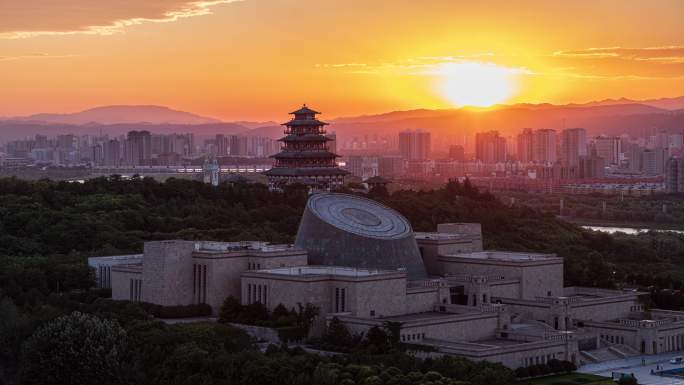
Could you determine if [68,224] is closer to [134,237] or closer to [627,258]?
[134,237]

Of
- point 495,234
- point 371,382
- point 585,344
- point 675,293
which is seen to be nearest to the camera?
point 371,382

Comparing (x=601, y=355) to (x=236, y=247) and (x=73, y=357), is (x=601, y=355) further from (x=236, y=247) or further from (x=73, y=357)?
(x=73, y=357)

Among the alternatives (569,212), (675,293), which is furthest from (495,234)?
(569,212)

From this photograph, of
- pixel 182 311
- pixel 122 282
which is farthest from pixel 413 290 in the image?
pixel 122 282

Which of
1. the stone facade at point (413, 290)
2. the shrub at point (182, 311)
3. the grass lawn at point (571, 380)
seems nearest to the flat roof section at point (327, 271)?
the stone facade at point (413, 290)

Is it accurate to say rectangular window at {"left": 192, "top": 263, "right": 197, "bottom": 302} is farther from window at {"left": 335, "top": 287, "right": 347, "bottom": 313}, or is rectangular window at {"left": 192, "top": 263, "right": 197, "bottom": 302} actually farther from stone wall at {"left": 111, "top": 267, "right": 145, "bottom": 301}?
window at {"left": 335, "top": 287, "right": 347, "bottom": 313}

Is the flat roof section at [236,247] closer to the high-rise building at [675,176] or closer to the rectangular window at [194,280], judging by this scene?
the rectangular window at [194,280]
